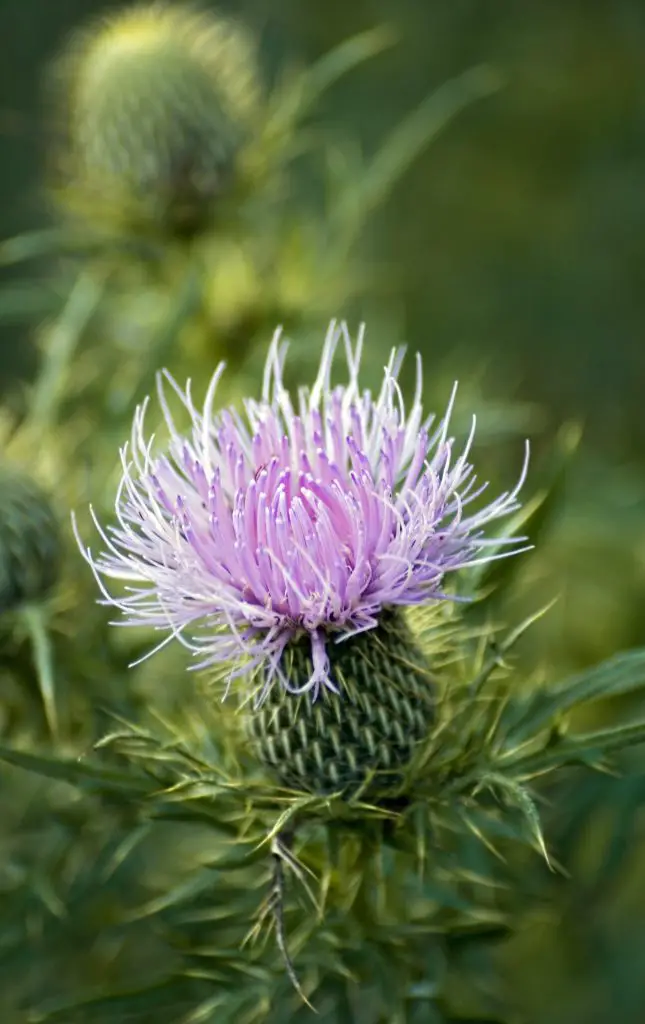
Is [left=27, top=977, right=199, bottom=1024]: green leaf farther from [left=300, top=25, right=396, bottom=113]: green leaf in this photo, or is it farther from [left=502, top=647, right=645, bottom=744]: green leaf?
[left=300, top=25, right=396, bottom=113]: green leaf

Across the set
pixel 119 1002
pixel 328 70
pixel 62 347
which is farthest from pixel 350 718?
pixel 328 70

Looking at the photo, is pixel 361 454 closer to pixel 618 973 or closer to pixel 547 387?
pixel 618 973

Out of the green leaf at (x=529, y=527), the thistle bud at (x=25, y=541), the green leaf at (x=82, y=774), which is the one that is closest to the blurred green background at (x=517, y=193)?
the thistle bud at (x=25, y=541)

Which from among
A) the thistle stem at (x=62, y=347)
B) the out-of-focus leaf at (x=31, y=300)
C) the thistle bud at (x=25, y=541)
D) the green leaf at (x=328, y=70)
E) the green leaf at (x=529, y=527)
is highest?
the green leaf at (x=328, y=70)

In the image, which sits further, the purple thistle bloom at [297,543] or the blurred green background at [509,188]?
the blurred green background at [509,188]

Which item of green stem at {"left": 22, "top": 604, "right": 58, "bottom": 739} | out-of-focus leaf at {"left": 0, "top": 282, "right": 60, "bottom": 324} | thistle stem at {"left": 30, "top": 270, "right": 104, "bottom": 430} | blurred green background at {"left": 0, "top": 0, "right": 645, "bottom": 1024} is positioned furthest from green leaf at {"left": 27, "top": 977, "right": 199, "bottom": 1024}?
blurred green background at {"left": 0, "top": 0, "right": 645, "bottom": 1024}

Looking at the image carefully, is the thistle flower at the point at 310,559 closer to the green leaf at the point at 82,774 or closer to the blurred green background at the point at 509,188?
the green leaf at the point at 82,774
